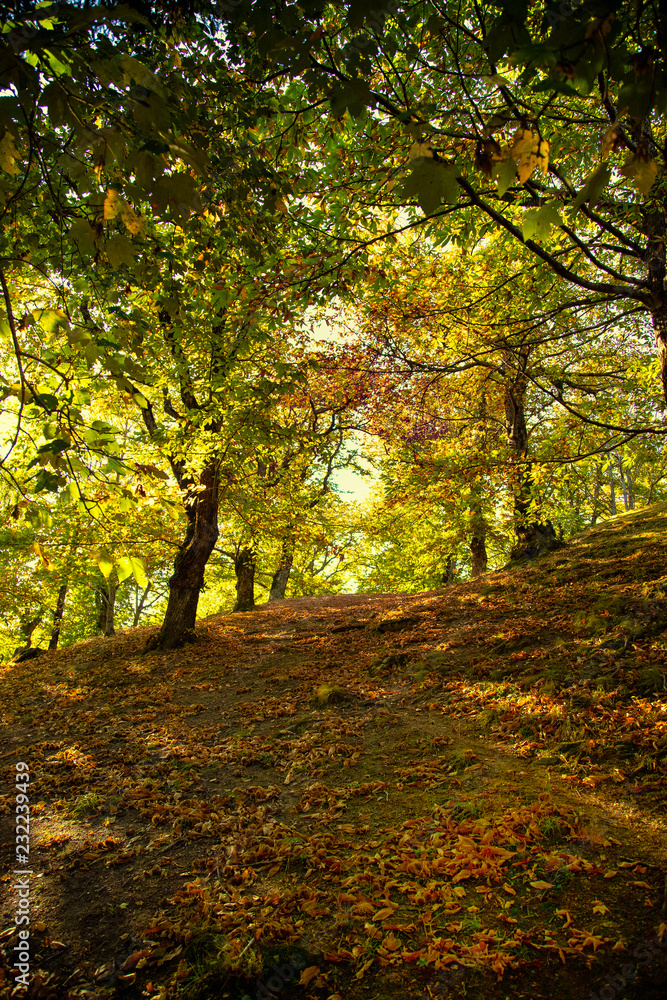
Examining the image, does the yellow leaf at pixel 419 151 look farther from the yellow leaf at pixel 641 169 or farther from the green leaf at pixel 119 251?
the green leaf at pixel 119 251

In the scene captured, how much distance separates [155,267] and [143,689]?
21.5ft

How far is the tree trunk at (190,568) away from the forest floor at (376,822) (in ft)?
8.02

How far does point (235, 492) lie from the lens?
33.3 feet

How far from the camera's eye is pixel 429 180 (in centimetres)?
154

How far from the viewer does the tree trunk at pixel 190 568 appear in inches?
396

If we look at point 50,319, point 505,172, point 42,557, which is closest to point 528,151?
point 505,172

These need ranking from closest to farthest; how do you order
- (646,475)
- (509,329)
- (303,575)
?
(509,329) < (303,575) < (646,475)

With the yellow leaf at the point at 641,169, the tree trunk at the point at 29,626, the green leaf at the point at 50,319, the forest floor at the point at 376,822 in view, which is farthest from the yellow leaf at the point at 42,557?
the tree trunk at the point at 29,626

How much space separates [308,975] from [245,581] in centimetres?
1345

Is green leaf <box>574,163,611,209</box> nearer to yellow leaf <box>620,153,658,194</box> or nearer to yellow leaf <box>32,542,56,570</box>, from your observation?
yellow leaf <box>620,153,658,194</box>

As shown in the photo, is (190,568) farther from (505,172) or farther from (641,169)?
(641,169)

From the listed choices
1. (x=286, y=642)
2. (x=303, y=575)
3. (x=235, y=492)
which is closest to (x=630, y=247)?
(x=235, y=492)

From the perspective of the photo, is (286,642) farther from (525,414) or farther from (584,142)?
(584,142)

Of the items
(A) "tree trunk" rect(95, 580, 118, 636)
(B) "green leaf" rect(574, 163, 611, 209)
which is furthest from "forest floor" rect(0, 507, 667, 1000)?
(A) "tree trunk" rect(95, 580, 118, 636)
